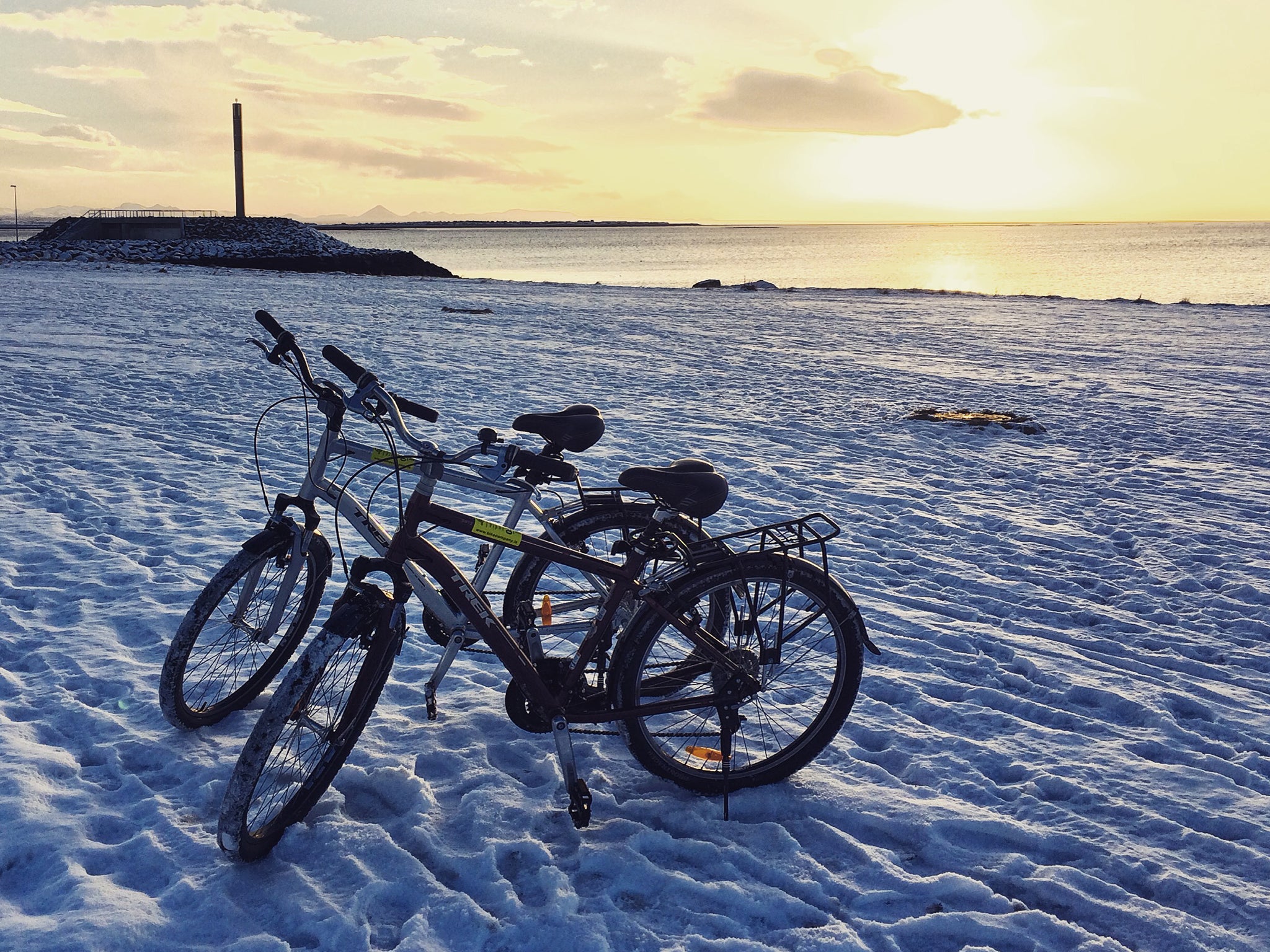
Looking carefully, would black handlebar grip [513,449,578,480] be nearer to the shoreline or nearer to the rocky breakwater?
the shoreline

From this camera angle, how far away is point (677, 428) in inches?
407

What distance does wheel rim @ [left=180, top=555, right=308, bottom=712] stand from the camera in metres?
3.84

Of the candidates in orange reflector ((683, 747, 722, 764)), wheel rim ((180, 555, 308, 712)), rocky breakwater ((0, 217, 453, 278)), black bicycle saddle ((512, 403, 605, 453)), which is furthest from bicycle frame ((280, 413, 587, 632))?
rocky breakwater ((0, 217, 453, 278))

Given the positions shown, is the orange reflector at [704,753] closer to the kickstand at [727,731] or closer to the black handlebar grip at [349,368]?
the kickstand at [727,731]

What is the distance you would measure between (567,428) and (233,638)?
1815mm

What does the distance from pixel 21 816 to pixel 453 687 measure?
1848mm

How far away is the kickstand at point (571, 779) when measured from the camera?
130 inches

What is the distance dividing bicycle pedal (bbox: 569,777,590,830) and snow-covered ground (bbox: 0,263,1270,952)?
4.6 inches

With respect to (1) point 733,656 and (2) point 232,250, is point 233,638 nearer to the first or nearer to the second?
(1) point 733,656

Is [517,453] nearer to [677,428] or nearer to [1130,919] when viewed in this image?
[1130,919]

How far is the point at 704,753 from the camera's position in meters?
3.90

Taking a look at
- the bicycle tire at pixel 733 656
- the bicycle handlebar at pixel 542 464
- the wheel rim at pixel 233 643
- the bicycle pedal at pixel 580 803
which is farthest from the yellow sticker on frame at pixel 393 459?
the bicycle pedal at pixel 580 803

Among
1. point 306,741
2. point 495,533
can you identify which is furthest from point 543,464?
point 306,741

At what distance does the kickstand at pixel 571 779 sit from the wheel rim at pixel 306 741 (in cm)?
77
